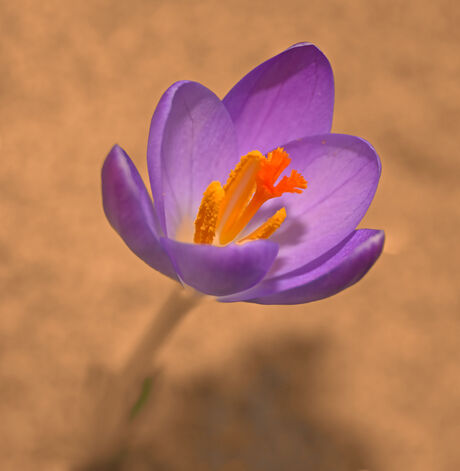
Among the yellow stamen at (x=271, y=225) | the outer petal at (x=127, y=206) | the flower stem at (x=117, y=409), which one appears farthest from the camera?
the flower stem at (x=117, y=409)

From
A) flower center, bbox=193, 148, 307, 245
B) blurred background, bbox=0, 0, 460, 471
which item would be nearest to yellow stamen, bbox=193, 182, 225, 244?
flower center, bbox=193, 148, 307, 245

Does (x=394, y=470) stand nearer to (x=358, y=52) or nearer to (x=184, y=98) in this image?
(x=184, y=98)

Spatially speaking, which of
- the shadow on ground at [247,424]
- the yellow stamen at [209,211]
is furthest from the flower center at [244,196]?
the shadow on ground at [247,424]

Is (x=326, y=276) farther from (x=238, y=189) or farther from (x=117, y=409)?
(x=117, y=409)

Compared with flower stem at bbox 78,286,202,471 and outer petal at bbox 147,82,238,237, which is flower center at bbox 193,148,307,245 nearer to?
outer petal at bbox 147,82,238,237

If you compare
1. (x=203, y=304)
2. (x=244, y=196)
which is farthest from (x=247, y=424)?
(x=244, y=196)

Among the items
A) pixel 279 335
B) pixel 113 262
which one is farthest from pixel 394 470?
pixel 113 262

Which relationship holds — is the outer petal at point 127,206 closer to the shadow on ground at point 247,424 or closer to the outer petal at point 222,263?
the outer petal at point 222,263
